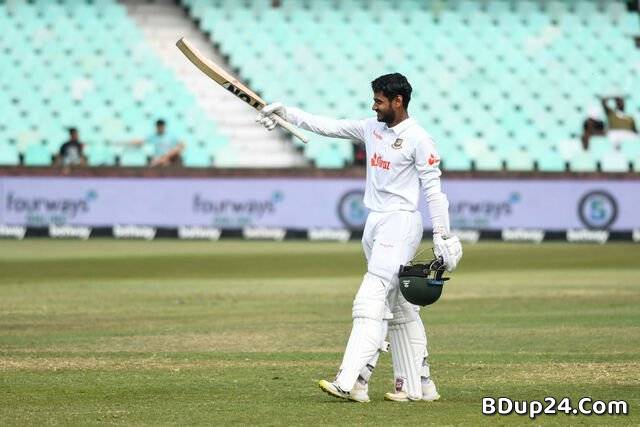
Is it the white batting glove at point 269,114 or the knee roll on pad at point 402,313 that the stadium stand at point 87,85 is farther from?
the knee roll on pad at point 402,313

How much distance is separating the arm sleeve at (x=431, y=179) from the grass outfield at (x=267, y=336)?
3.51 feet

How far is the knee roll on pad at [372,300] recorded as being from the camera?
788 cm

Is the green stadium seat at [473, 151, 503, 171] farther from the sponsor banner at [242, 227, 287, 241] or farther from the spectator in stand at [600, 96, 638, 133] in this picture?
the sponsor banner at [242, 227, 287, 241]

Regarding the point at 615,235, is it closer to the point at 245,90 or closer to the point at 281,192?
the point at 281,192

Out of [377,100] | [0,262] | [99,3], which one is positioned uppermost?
[99,3]

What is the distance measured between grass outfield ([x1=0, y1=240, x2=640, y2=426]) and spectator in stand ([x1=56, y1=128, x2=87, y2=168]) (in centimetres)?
258

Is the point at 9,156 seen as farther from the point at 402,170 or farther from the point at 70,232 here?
the point at 402,170

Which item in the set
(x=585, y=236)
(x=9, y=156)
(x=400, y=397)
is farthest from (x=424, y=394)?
(x=9, y=156)

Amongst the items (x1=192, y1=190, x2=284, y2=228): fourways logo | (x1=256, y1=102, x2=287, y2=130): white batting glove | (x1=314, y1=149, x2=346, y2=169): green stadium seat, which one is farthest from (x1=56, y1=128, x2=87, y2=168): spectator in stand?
(x1=256, y1=102, x2=287, y2=130): white batting glove

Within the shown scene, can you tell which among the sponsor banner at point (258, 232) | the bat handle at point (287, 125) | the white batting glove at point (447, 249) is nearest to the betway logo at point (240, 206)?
the sponsor banner at point (258, 232)

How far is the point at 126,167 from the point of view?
23625mm

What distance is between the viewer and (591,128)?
27.7 meters

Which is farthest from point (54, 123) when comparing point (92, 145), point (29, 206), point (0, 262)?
point (0, 262)

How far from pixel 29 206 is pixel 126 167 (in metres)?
1.75
